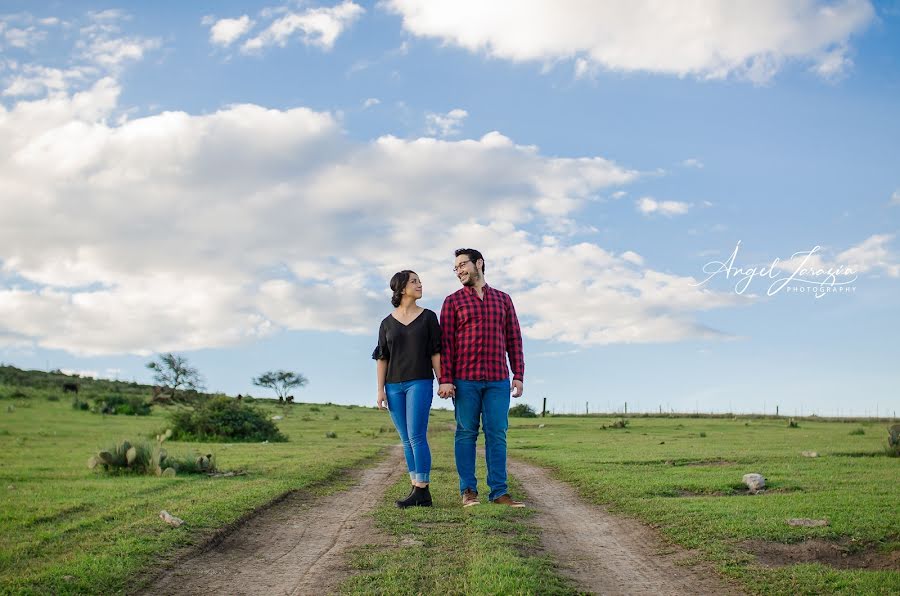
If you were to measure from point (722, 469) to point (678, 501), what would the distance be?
15.0 ft

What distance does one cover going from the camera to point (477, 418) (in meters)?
9.59

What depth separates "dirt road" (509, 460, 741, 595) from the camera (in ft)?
21.7

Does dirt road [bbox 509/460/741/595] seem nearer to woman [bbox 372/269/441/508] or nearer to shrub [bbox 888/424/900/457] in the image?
A: woman [bbox 372/269/441/508]

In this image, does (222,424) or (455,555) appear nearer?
(455,555)

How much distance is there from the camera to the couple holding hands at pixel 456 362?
945 cm

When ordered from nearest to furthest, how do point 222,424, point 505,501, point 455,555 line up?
point 455,555 → point 505,501 → point 222,424

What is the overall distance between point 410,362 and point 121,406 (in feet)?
124

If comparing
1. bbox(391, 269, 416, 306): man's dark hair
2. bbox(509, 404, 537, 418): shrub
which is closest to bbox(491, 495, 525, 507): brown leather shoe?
bbox(391, 269, 416, 306): man's dark hair

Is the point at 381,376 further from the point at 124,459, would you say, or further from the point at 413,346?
the point at 124,459

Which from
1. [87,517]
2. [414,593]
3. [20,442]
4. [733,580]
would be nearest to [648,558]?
[733,580]

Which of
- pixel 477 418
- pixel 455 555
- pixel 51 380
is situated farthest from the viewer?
pixel 51 380

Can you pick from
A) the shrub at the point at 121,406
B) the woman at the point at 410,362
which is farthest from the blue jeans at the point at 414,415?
the shrub at the point at 121,406

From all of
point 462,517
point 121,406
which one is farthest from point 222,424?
point 462,517

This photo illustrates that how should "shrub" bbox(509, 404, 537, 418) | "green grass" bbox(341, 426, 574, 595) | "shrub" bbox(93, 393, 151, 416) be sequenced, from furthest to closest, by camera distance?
"shrub" bbox(509, 404, 537, 418) < "shrub" bbox(93, 393, 151, 416) < "green grass" bbox(341, 426, 574, 595)
